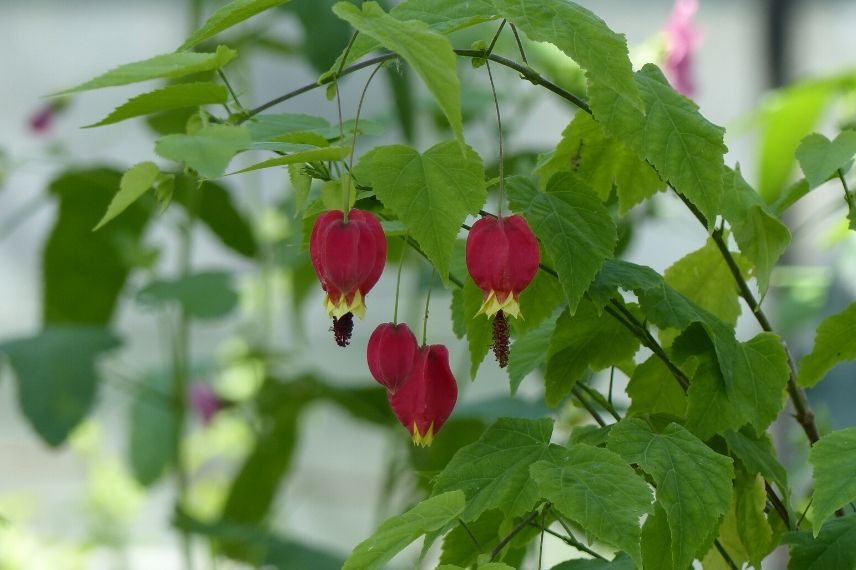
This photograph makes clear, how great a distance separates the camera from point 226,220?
4.49ft

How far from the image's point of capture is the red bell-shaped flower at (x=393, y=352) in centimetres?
50

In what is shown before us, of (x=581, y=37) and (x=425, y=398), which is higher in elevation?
(x=581, y=37)

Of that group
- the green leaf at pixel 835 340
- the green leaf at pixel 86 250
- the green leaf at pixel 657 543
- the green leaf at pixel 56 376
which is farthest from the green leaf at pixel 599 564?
the green leaf at pixel 86 250

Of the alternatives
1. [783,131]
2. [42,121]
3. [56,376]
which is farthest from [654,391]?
[42,121]

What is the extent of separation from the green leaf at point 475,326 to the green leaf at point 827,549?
0.47ft

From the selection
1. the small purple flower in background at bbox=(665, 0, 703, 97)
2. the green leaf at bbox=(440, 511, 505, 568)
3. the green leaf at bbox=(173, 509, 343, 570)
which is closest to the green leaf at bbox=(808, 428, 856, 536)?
the green leaf at bbox=(440, 511, 505, 568)

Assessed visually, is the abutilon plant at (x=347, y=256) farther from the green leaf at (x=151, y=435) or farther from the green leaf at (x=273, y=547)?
the green leaf at (x=151, y=435)

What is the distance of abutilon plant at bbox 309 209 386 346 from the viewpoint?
1.48ft

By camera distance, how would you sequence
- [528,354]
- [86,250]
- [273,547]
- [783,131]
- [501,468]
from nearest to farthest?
[501,468]
[528,354]
[273,547]
[86,250]
[783,131]

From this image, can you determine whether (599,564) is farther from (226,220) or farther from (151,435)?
(151,435)

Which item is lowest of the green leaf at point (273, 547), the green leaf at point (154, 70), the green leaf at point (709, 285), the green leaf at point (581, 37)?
the green leaf at point (273, 547)

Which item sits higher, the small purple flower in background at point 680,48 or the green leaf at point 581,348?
the small purple flower in background at point 680,48

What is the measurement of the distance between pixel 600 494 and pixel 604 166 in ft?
0.60

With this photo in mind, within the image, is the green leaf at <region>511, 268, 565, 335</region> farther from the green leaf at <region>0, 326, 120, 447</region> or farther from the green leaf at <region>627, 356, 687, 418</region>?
the green leaf at <region>0, 326, 120, 447</region>
